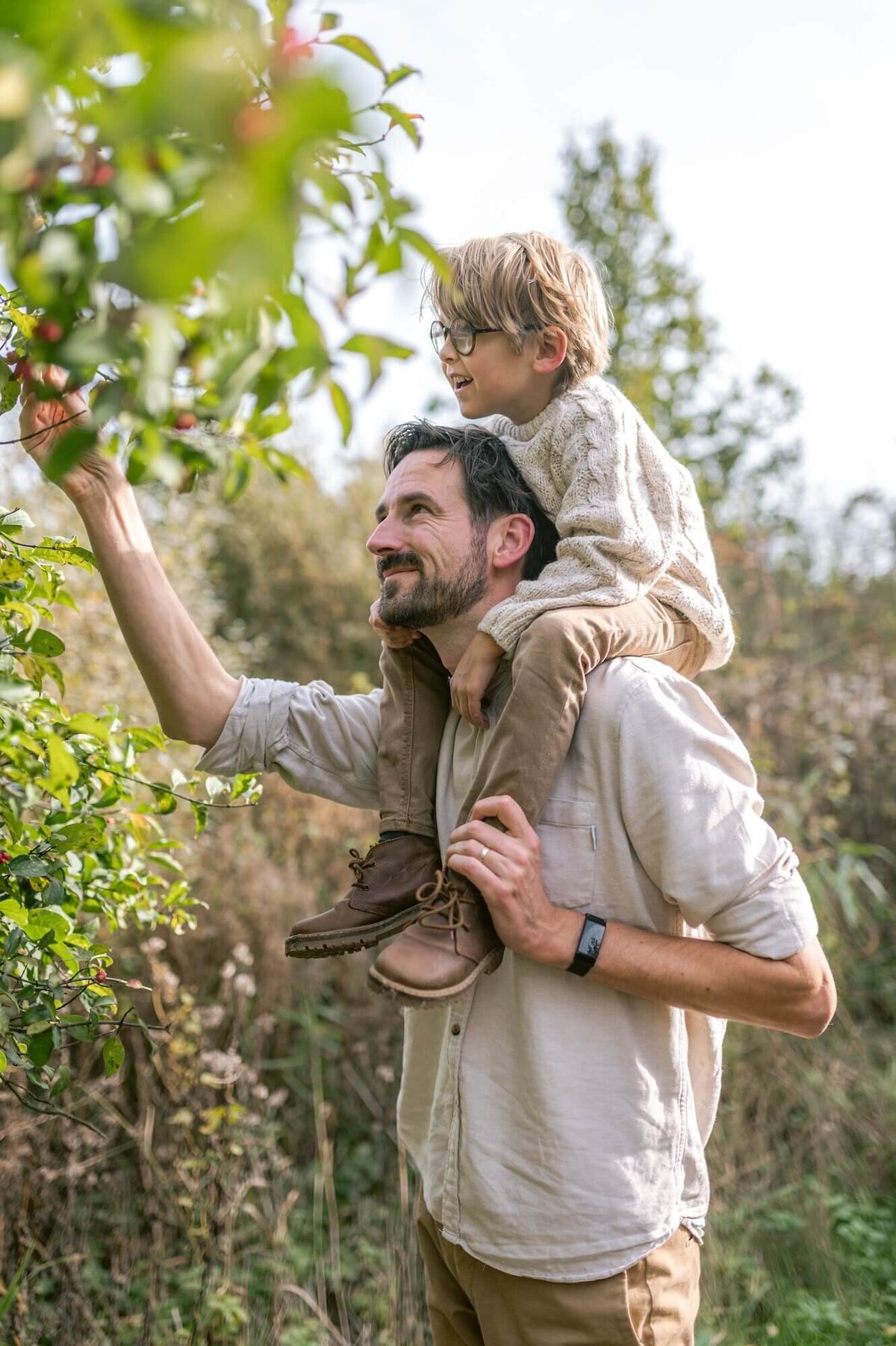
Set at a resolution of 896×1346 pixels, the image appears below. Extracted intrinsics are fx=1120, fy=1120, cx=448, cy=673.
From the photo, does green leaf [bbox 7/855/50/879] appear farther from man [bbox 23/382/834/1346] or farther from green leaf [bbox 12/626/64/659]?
man [bbox 23/382/834/1346]

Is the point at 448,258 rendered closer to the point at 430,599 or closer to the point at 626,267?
the point at 430,599

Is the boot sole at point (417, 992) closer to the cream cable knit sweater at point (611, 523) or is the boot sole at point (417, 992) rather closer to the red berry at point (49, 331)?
the cream cable knit sweater at point (611, 523)

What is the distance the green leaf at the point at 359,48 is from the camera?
0.83 m

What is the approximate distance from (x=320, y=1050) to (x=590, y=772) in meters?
2.80

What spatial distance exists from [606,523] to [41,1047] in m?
1.14

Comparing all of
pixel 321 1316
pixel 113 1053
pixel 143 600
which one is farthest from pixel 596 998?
pixel 321 1316

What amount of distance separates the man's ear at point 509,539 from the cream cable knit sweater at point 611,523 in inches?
2.5

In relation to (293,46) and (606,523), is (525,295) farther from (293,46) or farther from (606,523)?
(293,46)

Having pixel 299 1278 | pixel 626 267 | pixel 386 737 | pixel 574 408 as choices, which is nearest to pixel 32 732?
pixel 386 737

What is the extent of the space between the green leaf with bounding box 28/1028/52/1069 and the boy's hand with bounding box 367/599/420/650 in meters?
0.89

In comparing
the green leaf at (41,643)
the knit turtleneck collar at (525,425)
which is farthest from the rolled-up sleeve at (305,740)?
the knit turtleneck collar at (525,425)

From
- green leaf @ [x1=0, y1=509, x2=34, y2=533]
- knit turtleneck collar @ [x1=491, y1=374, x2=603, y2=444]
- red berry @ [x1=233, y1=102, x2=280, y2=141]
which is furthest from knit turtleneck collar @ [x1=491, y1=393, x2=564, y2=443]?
red berry @ [x1=233, y1=102, x2=280, y2=141]

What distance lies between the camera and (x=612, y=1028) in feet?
5.56

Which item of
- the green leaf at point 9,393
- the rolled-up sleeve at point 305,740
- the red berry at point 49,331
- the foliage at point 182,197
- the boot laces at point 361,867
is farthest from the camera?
the rolled-up sleeve at point 305,740
